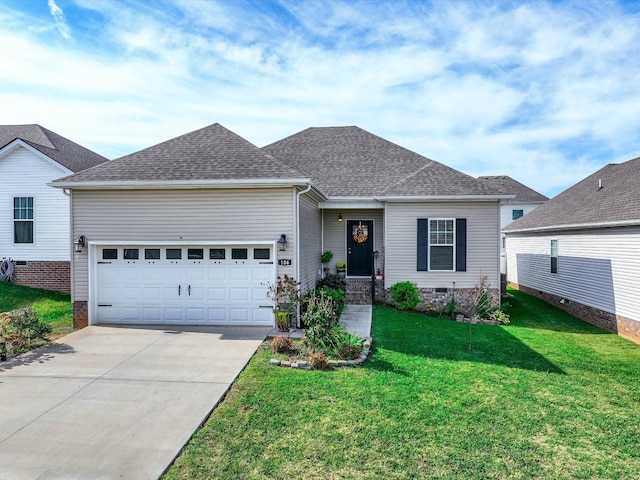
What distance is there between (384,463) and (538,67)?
1491cm

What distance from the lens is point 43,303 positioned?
40.8ft

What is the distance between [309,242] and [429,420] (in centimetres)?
702

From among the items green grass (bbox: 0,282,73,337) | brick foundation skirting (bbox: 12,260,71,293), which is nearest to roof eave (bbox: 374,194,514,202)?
green grass (bbox: 0,282,73,337)

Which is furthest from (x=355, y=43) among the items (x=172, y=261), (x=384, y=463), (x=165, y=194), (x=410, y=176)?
(x=384, y=463)

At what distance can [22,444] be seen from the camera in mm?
4543

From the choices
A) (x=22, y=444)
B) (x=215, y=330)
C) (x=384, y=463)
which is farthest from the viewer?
(x=215, y=330)

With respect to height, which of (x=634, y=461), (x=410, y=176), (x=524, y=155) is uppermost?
(x=524, y=155)

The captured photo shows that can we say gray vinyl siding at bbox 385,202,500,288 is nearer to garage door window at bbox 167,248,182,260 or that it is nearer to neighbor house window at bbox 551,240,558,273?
neighbor house window at bbox 551,240,558,273

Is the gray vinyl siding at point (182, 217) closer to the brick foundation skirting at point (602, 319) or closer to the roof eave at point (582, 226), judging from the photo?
the roof eave at point (582, 226)

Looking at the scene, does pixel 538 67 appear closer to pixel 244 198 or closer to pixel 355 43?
pixel 355 43

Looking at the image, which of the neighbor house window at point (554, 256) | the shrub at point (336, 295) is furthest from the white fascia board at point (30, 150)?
the neighbor house window at point (554, 256)

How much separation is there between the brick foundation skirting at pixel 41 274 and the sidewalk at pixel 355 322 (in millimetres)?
9650

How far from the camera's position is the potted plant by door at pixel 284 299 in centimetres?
936

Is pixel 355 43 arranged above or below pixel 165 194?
above
